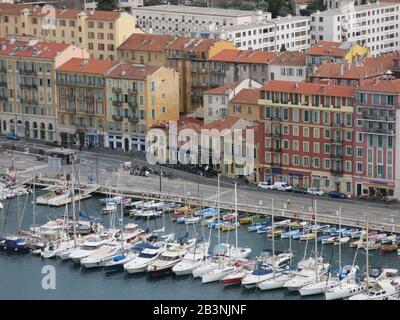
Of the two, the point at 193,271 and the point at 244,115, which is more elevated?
the point at 244,115

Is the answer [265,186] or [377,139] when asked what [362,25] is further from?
[377,139]

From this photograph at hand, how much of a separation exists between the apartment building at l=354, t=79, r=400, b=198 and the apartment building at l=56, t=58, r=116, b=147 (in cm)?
1387

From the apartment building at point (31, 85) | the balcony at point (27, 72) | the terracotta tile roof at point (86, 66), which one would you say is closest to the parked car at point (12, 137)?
the apartment building at point (31, 85)

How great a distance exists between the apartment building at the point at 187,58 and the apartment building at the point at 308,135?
30.4ft

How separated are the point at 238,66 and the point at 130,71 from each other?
5023 millimetres

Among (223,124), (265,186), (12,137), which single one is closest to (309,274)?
(265,186)

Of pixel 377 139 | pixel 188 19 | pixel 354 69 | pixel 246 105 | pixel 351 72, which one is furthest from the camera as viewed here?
pixel 188 19

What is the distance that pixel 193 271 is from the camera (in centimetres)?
3191

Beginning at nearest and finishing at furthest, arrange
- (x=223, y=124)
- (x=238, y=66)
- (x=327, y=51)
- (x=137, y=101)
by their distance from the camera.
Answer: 1. (x=223, y=124)
2. (x=137, y=101)
3. (x=327, y=51)
4. (x=238, y=66)

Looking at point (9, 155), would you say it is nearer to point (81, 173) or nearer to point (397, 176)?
point (81, 173)

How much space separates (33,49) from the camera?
2018 inches

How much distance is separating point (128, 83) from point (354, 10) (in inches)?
820

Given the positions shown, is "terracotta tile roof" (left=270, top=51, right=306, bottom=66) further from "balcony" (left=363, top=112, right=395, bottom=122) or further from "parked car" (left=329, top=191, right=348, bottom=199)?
"parked car" (left=329, top=191, right=348, bottom=199)

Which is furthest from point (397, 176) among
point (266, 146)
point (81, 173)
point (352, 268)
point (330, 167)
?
point (81, 173)
